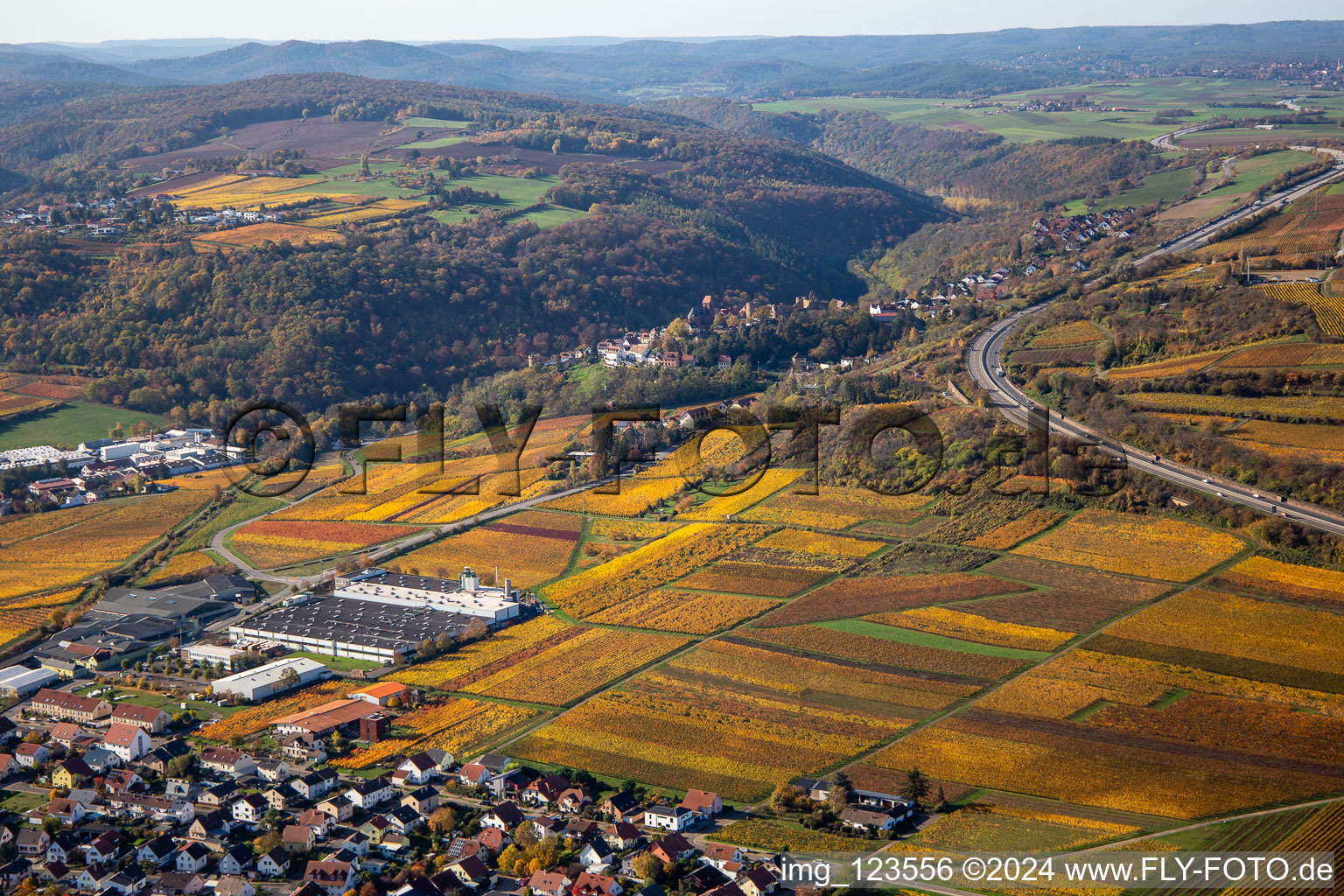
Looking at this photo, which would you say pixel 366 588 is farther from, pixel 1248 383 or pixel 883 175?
pixel 883 175

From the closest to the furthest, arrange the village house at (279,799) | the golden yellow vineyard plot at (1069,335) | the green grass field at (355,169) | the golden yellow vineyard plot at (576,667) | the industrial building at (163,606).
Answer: the village house at (279,799), the golden yellow vineyard plot at (576,667), the industrial building at (163,606), the golden yellow vineyard plot at (1069,335), the green grass field at (355,169)

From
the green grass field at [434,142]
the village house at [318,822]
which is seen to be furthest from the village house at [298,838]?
the green grass field at [434,142]

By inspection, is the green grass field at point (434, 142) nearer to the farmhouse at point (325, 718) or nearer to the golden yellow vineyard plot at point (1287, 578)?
the farmhouse at point (325, 718)

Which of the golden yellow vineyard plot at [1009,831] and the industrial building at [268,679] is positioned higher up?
the golden yellow vineyard plot at [1009,831]

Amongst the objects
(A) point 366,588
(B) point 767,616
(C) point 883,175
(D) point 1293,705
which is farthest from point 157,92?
(D) point 1293,705

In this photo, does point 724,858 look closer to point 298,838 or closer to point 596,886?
point 596,886

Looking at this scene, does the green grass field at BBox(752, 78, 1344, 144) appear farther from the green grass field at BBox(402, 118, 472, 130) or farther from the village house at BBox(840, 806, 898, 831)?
the village house at BBox(840, 806, 898, 831)

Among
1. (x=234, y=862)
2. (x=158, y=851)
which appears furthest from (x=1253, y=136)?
(x=158, y=851)
